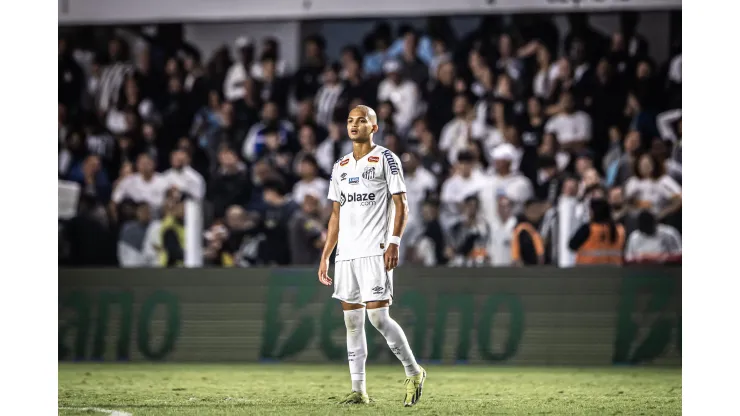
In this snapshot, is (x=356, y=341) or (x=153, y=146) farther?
(x=153, y=146)

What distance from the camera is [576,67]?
46.8 ft

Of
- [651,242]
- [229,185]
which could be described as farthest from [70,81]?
[651,242]

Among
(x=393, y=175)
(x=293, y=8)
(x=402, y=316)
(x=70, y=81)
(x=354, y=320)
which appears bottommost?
(x=402, y=316)

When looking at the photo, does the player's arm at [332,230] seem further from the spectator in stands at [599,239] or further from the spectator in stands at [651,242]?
the spectator in stands at [651,242]

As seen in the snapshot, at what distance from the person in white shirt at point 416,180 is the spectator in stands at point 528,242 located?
1.24 metres

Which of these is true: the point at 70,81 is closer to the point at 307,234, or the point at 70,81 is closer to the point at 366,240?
the point at 307,234

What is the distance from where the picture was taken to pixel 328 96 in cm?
1470

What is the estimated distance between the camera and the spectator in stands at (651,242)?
12.1 m

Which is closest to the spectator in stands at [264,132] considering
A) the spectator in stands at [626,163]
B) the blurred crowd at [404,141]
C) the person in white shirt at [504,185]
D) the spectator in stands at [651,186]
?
the blurred crowd at [404,141]

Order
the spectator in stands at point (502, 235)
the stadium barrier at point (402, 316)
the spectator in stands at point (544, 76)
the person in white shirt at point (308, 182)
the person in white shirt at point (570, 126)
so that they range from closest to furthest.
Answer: the stadium barrier at point (402, 316)
the spectator in stands at point (502, 235)
the person in white shirt at point (308, 182)
the person in white shirt at point (570, 126)
the spectator in stands at point (544, 76)

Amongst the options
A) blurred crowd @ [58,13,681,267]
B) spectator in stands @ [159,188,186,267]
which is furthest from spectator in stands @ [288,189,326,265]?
spectator in stands @ [159,188,186,267]

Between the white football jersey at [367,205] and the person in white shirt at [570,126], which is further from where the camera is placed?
the person in white shirt at [570,126]

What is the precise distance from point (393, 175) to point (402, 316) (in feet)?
15.4
